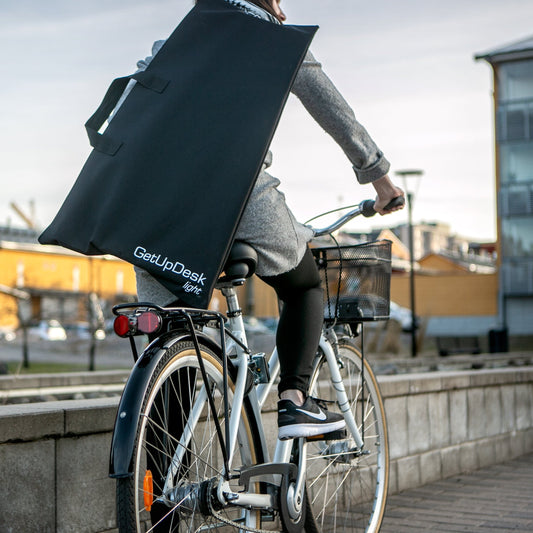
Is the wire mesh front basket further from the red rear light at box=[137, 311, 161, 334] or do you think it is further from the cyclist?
the red rear light at box=[137, 311, 161, 334]

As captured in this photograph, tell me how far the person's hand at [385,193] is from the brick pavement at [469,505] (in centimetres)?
206

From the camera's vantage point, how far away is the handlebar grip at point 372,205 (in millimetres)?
3613

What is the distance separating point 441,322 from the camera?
59.3m

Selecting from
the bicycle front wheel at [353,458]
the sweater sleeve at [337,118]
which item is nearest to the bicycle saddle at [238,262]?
the sweater sleeve at [337,118]

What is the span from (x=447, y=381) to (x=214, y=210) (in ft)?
15.0

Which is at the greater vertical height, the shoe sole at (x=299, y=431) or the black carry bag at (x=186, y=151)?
the black carry bag at (x=186, y=151)

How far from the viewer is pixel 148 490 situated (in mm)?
2615

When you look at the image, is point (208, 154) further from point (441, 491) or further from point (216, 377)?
point (441, 491)

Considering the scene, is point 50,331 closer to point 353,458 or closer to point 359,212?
point 353,458

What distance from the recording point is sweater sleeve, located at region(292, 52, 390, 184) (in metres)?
3.21

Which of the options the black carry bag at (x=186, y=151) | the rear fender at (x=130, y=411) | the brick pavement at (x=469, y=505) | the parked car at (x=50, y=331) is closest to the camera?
the rear fender at (x=130, y=411)

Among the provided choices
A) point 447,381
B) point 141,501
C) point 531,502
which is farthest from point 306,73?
point 447,381

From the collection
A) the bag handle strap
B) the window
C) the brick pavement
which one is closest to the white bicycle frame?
the bag handle strap

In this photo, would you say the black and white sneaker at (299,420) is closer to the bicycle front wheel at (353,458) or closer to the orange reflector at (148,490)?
the bicycle front wheel at (353,458)
